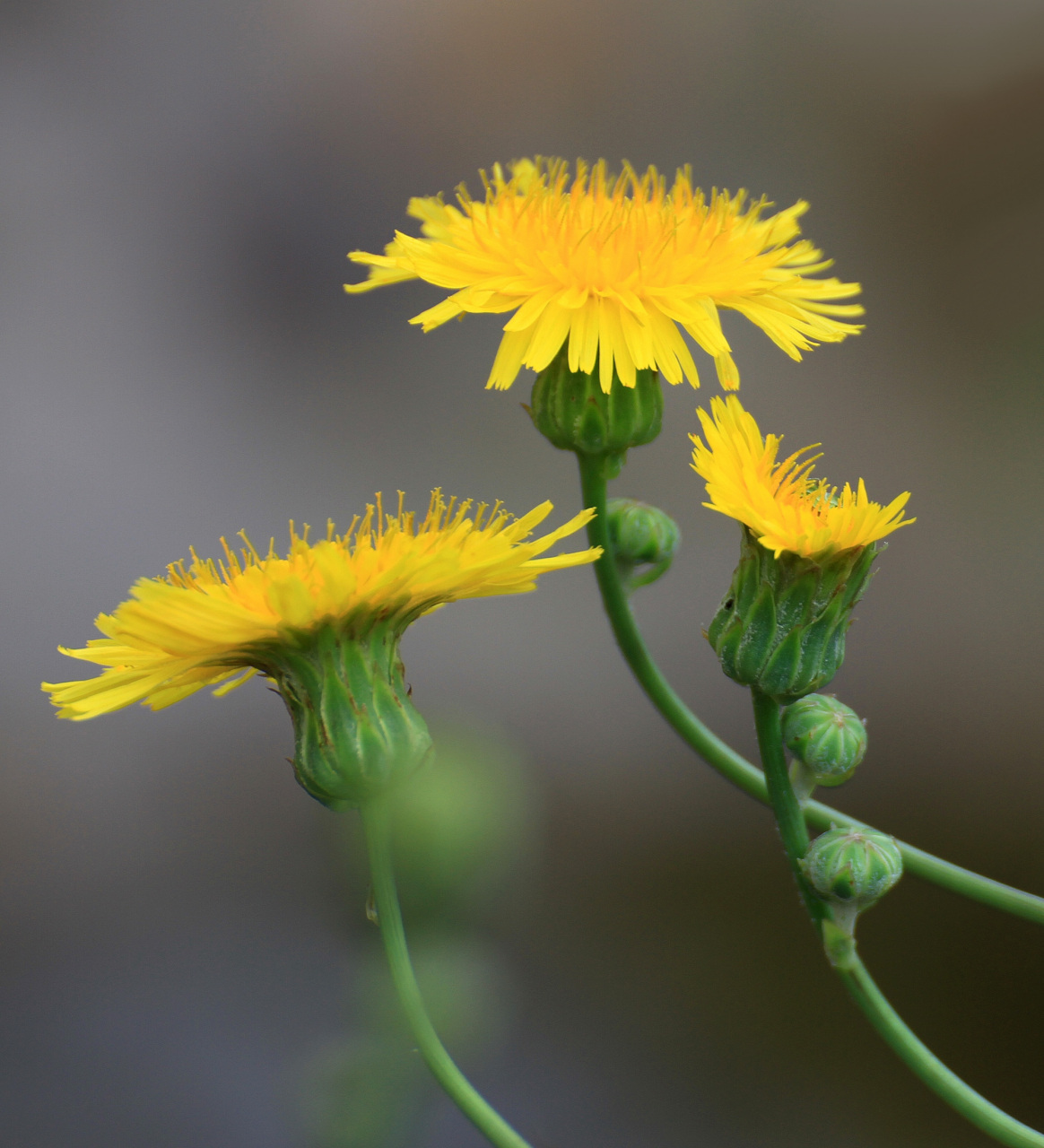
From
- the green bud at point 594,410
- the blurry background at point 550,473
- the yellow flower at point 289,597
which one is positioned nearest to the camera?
the yellow flower at point 289,597

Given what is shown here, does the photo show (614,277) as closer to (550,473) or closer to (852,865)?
(852,865)

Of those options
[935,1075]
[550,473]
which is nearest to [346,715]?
[935,1075]

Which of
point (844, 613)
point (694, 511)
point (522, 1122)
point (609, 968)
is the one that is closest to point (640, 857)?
point (609, 968)

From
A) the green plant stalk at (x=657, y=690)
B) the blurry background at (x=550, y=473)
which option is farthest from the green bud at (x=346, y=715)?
the blurry background at (x=550, y=473)

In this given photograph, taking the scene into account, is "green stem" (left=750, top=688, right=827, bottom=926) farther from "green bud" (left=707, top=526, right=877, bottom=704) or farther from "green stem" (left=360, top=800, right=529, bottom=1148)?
"green stem" (left=360, top=800, right=529, bottom=1148)

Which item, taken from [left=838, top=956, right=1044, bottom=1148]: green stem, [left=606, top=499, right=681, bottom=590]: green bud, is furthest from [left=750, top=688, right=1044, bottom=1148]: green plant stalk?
[left=606, top=499, right=681, bottom=590]: green bud

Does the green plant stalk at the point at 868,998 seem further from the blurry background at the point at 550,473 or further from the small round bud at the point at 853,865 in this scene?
the blurry background at the point at 550,473
